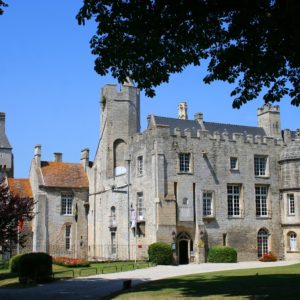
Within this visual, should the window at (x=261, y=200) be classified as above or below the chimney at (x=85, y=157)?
below

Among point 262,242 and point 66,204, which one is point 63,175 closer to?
point 66,204

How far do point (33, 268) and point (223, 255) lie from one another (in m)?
17.6

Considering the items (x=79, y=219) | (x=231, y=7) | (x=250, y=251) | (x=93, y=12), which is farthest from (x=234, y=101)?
(x=79, y=219)

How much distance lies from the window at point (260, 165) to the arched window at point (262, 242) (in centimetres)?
485

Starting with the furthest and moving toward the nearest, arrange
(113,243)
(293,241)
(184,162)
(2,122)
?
(2,122), (113,243), (293,241), (184,162)

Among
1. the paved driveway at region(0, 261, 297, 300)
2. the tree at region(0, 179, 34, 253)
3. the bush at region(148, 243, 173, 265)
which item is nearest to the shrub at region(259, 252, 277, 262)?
the bush at region(148, 243, 173, 265)

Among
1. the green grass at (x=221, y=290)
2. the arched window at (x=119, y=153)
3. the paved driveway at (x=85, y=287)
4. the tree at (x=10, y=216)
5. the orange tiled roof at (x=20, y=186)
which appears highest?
the arched window at (x=119, y=153)

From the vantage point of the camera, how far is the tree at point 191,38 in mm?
16297

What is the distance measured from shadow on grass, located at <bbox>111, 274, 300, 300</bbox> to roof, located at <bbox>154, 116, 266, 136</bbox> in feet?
100

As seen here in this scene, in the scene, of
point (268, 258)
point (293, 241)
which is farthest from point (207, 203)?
point (293, 241)

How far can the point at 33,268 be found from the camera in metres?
31.1

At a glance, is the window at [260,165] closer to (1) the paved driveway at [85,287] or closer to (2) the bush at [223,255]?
(2) the bush at [223,255]

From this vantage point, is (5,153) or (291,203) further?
(5,153)

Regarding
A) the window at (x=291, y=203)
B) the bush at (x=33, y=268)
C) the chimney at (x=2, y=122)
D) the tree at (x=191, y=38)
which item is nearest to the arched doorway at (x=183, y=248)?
the window at (x=291, y=203)
